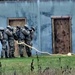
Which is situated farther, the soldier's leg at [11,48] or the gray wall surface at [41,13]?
the gray wall surface at [41,13]

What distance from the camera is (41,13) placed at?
3150 centimetres

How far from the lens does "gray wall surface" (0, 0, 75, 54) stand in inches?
1232

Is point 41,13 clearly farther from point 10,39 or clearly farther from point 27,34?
point 10,39

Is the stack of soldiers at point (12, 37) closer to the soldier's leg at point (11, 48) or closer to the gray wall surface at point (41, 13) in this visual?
the soldier's leg at point (11, 48)

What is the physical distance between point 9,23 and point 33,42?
184cm

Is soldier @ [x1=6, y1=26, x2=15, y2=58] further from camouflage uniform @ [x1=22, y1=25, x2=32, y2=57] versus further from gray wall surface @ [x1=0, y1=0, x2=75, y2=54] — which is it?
gray wall surface @ [x1=0, y1=0, x2=75, y2=54]

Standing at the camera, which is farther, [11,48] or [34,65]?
[11,48]

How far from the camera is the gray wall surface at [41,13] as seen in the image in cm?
3130

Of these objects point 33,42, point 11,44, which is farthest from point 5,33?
point 33,42

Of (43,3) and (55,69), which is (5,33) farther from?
(55,69)

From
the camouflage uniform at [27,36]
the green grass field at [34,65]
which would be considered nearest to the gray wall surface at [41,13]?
the camouflage uniform at [27,36]

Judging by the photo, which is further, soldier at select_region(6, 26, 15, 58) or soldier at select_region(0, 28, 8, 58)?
soldier at select_region(0, 28, 8, 58)

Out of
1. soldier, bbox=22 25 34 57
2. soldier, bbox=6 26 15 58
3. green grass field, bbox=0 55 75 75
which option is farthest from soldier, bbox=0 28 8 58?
green grass field, bbox=0 55 75 75

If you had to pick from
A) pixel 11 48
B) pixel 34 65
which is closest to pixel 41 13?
pixel 11 48
